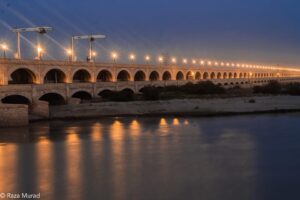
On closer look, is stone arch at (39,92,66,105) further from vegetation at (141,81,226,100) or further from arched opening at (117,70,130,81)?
arched opening at (117,70,130,81)

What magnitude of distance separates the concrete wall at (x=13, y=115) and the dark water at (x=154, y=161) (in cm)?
99

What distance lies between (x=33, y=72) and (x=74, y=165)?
23.1m

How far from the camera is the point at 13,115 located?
30500 millimetres

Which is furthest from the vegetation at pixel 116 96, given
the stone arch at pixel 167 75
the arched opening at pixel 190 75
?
the arched opening at pixel 190 75

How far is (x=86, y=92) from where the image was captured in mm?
44281

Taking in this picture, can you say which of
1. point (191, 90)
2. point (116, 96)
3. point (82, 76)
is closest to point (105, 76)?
point (82, 76)

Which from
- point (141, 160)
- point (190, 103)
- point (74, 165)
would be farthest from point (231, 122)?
point (74, 165)

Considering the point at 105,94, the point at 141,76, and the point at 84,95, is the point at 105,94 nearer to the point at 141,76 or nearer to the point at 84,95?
the point at 84,95

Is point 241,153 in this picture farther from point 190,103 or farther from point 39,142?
point 190,103

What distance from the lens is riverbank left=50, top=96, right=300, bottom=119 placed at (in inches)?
1459

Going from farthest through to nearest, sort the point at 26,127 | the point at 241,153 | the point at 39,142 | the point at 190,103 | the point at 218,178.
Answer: the point at 190,103
the point at 26,127
the point at 39,142
the point at 241,153
the point at 218,178

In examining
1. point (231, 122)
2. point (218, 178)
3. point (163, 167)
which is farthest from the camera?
point (231, 122)

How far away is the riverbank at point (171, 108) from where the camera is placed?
37.1 meters

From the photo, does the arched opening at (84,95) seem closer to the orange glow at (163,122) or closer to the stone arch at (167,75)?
the orange glow at (163,122)
